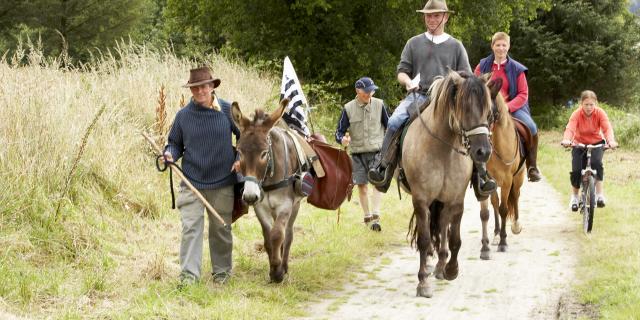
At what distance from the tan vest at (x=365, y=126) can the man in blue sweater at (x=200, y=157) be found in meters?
3.75

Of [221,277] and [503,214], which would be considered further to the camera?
[503,214]

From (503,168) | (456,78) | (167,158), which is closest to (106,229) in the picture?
(167,158)

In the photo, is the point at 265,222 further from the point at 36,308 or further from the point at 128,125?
the point at 128,125

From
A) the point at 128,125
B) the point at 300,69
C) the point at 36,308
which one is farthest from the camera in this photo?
the point at 300,69

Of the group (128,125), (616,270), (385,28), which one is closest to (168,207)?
(128,125)

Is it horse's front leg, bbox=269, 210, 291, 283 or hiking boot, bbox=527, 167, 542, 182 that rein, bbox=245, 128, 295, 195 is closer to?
horse's front leg, bbox=269, 210, 291, 283

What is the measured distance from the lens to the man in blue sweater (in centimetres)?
687

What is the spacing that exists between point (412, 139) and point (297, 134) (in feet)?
4.19

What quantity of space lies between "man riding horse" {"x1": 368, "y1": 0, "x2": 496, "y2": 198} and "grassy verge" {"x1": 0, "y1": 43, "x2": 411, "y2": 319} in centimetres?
122

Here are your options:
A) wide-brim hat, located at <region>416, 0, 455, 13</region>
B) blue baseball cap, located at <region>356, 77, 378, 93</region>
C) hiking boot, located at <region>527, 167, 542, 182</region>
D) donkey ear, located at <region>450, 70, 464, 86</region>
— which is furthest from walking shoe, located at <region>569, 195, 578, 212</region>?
donkey ear, located at <region>450, 70, 464, 86</region>

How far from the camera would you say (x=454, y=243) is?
7469 mm

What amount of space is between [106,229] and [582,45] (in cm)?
2686

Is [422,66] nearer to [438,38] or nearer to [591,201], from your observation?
[438,38]

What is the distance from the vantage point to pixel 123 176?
9.42 m
